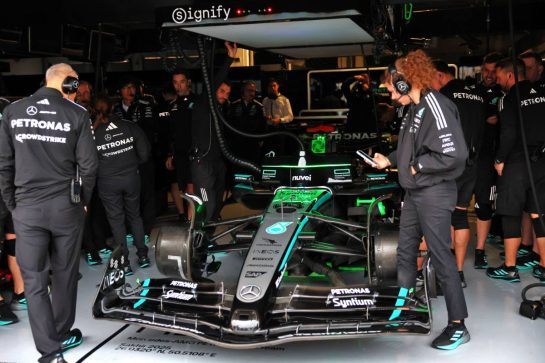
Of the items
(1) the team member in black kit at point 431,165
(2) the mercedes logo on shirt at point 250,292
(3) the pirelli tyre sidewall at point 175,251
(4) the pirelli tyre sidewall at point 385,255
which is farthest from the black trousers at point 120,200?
(1) the team member in black kit at point 431,165

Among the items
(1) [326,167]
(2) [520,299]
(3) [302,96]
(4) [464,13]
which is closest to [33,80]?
(3) [302,96]

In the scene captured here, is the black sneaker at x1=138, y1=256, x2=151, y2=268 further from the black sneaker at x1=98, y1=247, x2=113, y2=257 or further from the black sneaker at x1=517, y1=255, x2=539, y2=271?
the black sneaker at x1=517, y1=255, x2=539, y2=271

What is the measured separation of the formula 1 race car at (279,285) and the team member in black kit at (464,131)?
27.7 inches

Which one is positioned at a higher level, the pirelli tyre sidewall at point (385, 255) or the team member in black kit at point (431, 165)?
the team member in black kit at point (431, 165)

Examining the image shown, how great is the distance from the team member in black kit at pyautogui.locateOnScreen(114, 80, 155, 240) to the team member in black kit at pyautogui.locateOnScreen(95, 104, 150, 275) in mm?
1015

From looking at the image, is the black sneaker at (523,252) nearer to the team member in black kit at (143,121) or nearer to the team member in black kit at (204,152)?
the team member in black kit at (204,152)

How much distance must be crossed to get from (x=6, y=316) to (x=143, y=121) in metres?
3.03

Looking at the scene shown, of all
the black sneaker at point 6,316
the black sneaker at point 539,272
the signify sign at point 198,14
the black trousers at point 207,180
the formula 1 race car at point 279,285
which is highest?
the signify sign at point 198,14

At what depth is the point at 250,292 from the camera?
11.9 feet

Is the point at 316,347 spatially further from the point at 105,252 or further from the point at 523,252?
the point at 105,252

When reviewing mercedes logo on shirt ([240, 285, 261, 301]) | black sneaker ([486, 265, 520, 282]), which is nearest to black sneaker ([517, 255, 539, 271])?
black sneaker ([486, 265, 520, 282])

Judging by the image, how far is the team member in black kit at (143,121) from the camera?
679 centimetres

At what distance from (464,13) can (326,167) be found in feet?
15.0

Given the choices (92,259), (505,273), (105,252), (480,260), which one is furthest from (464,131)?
(105,252)
